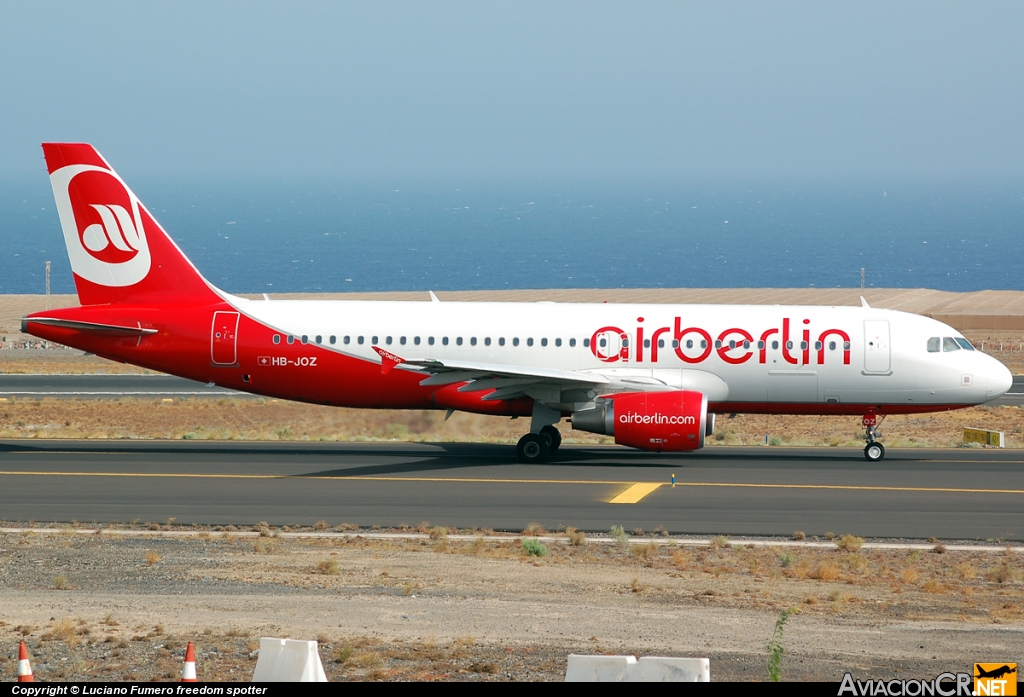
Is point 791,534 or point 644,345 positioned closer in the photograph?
point 791,534

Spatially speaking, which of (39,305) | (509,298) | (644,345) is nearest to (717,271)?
(509,298)

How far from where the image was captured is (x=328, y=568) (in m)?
18.5

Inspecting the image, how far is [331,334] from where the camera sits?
30.7m

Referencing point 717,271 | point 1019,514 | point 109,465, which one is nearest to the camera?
point 1019,514

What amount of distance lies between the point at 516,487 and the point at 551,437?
4147 mm

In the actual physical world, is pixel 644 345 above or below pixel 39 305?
below

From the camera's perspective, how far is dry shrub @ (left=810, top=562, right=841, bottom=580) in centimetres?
1852

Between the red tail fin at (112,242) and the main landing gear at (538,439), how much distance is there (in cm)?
852

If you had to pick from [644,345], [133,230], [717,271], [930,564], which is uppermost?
[717,271]

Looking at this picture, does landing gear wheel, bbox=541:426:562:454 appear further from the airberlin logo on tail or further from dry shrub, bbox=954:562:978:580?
dry shrub, bbox=954:562:978:580

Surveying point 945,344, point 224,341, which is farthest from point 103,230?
point 945,344

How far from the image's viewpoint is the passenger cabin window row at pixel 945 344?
30.1m

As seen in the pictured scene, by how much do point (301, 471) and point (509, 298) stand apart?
66262mm

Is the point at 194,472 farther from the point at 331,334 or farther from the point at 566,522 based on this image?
the point at 566,522
